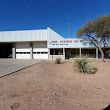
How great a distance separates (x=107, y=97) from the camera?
584 centimetres

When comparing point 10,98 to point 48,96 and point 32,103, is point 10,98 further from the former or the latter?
point 48,96

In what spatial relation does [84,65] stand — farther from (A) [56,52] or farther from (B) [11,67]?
(A) [56,52]

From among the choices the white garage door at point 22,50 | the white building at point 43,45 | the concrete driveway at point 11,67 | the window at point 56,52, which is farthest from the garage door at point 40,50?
the concrete driveway at point 11,67

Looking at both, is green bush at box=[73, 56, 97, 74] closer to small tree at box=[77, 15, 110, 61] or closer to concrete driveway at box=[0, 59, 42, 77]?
concrete driveway at box=[0, 59, 42, 77]

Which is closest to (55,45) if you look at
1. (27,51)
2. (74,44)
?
(74,44)

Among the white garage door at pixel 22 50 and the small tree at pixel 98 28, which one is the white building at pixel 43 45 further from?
the small tree at pixel 98 28

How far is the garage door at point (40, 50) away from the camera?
29656mm

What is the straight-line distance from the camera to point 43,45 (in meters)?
29.8

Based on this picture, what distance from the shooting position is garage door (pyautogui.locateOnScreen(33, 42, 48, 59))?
29656 millimetres

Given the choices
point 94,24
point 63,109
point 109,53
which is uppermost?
point 94,24

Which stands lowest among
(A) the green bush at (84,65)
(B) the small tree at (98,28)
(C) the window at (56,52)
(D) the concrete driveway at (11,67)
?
(D) the concrete driveway at (11,67)

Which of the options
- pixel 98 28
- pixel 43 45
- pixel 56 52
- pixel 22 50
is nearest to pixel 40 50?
pixel 43 45

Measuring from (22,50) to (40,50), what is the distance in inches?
173

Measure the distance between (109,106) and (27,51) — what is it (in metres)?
27.3
